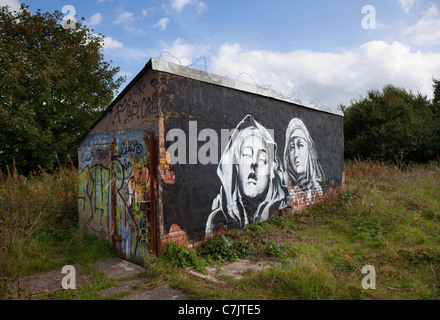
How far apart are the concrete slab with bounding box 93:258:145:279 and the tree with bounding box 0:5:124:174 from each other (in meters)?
8.66

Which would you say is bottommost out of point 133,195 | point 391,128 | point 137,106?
point 133,195

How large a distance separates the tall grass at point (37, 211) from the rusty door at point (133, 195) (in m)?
1.44

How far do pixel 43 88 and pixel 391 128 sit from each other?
18.3 metres

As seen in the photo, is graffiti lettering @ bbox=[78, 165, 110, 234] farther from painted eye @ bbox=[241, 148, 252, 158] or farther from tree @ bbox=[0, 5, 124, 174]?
tree @ bbox=[0, 5, 124, 174]

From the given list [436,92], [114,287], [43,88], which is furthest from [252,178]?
[436,92]

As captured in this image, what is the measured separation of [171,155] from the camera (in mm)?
4781

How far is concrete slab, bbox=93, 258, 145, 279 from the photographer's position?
452 centimetres

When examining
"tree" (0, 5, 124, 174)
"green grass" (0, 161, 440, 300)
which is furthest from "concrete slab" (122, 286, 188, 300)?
"tree" (0, 5, 124, 174)

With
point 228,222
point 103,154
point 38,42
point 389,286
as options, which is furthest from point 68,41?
point 389,286

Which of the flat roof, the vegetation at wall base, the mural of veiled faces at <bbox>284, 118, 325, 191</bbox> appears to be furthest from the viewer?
the vegetation at wall base

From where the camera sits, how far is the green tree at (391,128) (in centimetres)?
1566

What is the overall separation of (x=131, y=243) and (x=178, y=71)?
10.3 ft

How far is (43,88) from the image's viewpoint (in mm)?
13461

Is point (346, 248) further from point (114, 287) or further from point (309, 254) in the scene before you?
point (114, 287)
